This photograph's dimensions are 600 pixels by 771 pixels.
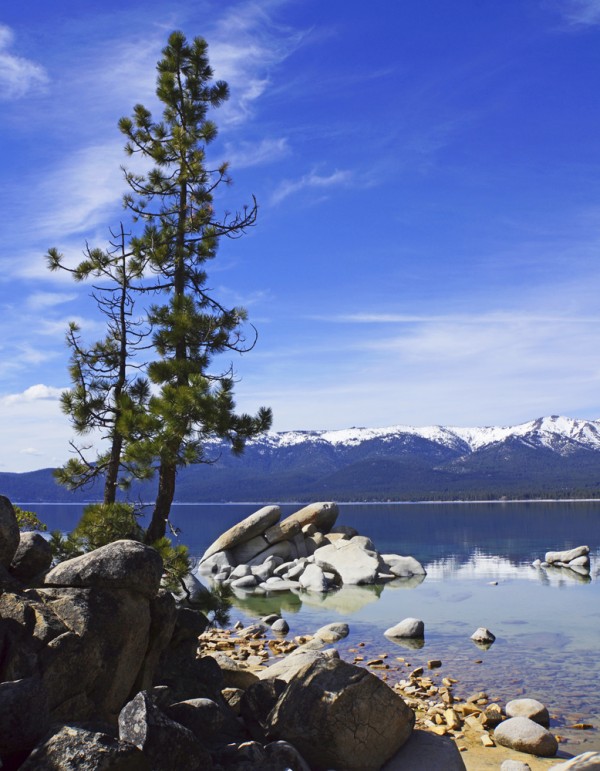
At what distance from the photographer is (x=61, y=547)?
14266 millimetres

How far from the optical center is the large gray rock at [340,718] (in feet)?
37.2

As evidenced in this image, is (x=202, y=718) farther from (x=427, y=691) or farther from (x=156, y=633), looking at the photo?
(x=427, y=691)

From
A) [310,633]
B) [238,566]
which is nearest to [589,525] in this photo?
[238,566]

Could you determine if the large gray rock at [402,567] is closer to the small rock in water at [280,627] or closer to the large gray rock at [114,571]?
the small rock in water at [280,627]

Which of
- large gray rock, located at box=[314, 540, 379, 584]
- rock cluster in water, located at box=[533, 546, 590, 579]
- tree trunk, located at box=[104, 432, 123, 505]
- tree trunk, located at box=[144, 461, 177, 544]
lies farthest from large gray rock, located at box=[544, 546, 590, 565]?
tree trunk, located at box=[104, 432, 123, 505]

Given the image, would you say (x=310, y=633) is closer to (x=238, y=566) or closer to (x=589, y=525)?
(x=238, y=566)

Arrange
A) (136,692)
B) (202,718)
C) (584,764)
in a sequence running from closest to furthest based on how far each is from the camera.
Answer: (202,718) → (136,692) → (584,764)

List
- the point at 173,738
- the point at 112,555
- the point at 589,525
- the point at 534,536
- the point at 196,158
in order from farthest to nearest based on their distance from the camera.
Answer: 1. the point at 589,525
2. the point at 534,536
3. the point at 196,158
4. the point at 112,555
5. the point at 173,738

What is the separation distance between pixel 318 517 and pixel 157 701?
3758 centimetres

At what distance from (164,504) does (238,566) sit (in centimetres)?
2861

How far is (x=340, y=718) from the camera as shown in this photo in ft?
37.7

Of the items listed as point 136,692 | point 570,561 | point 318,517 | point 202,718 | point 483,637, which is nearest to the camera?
point 202,718

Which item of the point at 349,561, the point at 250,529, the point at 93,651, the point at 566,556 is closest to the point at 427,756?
the point at 93,651

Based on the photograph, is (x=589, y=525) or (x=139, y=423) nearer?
(x=139, y=423)
